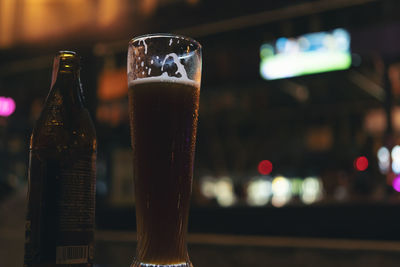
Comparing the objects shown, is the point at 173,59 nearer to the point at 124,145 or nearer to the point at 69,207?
the point at 69,207

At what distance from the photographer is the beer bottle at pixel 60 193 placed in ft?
2.55

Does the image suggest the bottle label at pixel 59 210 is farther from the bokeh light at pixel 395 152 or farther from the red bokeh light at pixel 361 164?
the red bokeh light at pixel 361 164

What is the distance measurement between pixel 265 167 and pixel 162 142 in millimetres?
Answer: 6266

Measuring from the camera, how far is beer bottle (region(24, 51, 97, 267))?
78 cm

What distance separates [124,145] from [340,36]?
8.13 ft

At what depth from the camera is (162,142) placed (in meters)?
0.80

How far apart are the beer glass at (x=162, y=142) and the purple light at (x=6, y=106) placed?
3.92 metres

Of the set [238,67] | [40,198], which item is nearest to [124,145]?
[238,67]

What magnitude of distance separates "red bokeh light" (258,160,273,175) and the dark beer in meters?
6.18

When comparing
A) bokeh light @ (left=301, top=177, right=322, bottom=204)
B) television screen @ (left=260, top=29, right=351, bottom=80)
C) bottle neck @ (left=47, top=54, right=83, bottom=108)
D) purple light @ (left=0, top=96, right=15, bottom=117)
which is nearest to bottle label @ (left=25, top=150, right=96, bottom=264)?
bottle neck @ (left=47, top=54, right=83, bottom=108)

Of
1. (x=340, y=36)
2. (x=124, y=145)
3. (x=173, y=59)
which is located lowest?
(x=173, y=59)

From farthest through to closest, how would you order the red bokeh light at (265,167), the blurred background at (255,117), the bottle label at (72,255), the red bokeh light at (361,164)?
1. the red bokeh light at (265,167)
2. the red bokeh light at (361,164)
3. the blurred background at (255,117)
4. the bottle label at (72,255)

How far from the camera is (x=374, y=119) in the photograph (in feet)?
18.3

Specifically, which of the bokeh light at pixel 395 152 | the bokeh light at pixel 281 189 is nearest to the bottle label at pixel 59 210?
the bokeh light at pixel 395 152
